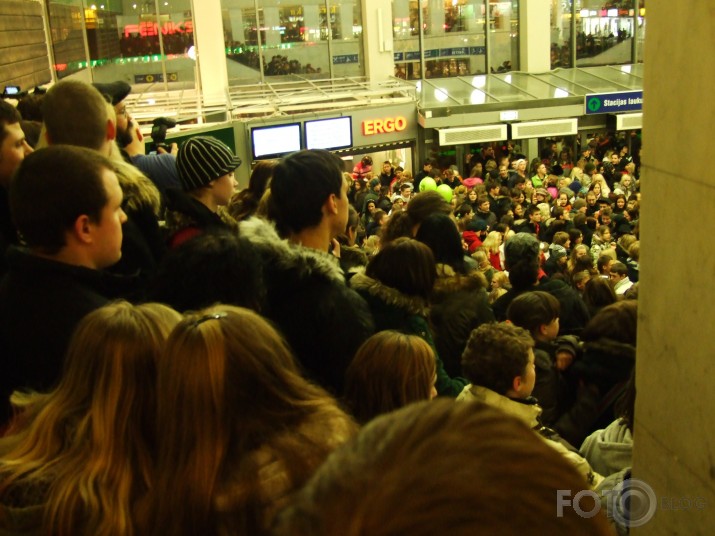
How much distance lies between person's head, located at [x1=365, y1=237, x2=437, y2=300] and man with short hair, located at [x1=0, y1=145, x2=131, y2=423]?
122cm

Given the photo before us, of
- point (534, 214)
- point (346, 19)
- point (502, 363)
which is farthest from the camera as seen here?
point (346, 19)

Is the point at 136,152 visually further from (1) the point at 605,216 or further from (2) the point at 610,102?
(2) the point at 610,102

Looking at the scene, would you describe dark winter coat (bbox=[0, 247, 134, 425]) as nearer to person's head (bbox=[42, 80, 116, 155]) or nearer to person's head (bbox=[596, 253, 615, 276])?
person's head (bbox=[42, 80, 116, 155])

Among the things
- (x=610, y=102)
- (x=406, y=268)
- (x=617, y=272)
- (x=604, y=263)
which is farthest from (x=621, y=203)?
(x=406, y=268)

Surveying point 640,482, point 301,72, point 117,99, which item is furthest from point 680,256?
point 301,72

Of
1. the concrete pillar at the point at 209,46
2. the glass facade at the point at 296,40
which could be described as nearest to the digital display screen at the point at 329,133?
the concrete pillar at the point at 209,46

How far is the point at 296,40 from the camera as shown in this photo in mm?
18484

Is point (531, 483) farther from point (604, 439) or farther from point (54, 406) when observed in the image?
point (604, 439)

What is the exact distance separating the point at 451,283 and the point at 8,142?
2045 mm

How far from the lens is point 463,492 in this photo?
2.04 ft

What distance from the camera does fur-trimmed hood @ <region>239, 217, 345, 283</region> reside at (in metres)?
2.45

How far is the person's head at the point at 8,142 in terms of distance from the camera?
289 cm

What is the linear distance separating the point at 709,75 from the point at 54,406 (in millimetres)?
1563

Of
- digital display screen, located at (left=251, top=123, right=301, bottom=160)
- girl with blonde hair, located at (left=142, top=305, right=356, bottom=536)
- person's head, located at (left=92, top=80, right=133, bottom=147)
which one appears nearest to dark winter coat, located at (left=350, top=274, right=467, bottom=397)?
girl with blonde hair, located at (left=142, top=305, right=356, bottom=536)
